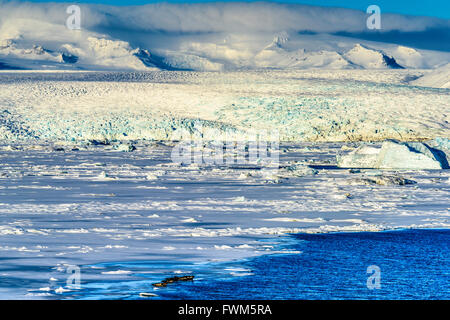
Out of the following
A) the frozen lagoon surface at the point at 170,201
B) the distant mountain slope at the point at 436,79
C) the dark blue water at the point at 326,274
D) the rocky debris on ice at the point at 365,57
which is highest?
the rocky debris on ice at the point at 365,57

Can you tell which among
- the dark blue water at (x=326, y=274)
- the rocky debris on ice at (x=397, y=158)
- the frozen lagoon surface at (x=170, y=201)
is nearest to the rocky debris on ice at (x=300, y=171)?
the frozen lagoon surface at (x=170, y=201)

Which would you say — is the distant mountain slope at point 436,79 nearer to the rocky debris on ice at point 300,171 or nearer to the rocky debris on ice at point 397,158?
the rocky debris on ice at point 397,158

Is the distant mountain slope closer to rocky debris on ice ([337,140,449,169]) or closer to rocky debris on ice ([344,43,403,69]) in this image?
rocky debris on ice ([337,140,449,169])

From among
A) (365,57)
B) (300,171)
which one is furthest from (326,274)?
(365,57)

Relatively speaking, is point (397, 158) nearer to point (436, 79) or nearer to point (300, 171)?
point (300, 171)

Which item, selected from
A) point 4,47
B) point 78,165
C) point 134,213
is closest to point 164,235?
point 134,213
